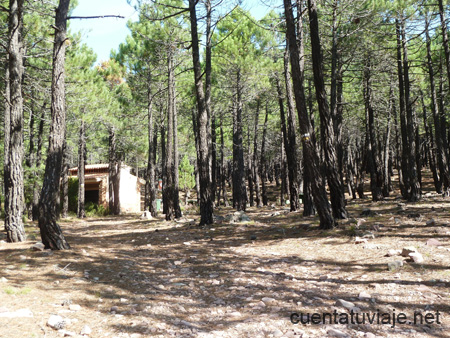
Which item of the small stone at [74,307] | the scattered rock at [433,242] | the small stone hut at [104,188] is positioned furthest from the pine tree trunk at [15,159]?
the small stone hut at [104,188]

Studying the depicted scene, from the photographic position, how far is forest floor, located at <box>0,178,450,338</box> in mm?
3342

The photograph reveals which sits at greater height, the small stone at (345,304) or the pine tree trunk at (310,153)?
the pine tree trunk at (310,153)

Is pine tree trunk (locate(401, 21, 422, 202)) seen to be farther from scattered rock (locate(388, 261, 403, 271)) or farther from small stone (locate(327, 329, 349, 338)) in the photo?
small stone (locate(327, 329, 349, 338))

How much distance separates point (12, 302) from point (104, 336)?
1.38m

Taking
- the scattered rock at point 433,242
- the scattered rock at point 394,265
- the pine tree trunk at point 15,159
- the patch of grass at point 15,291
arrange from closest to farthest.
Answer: the patch of grass at point 15,291 → the scattered rock at point 394,265 → the scattered rock at point 433,242 → the pine tree trunk at point 15,159

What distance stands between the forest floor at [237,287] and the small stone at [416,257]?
71 mm

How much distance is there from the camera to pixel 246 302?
4.14 m

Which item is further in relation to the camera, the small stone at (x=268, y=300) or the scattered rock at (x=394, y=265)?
the scattered rock at (x=394, y=265)

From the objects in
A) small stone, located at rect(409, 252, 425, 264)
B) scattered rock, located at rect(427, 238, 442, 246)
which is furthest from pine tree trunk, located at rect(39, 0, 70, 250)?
scattered rock, located at rect(427, 238, 442, 246)

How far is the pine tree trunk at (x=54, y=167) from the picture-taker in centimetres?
670

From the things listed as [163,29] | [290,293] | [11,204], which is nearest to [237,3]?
[163,29]

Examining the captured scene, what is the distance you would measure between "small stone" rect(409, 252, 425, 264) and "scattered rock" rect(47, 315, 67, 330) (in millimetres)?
4906

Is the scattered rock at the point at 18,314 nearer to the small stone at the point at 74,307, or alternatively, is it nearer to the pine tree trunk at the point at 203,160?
the small stone at the point at 74,307

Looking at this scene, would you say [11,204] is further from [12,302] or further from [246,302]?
[246,302]
